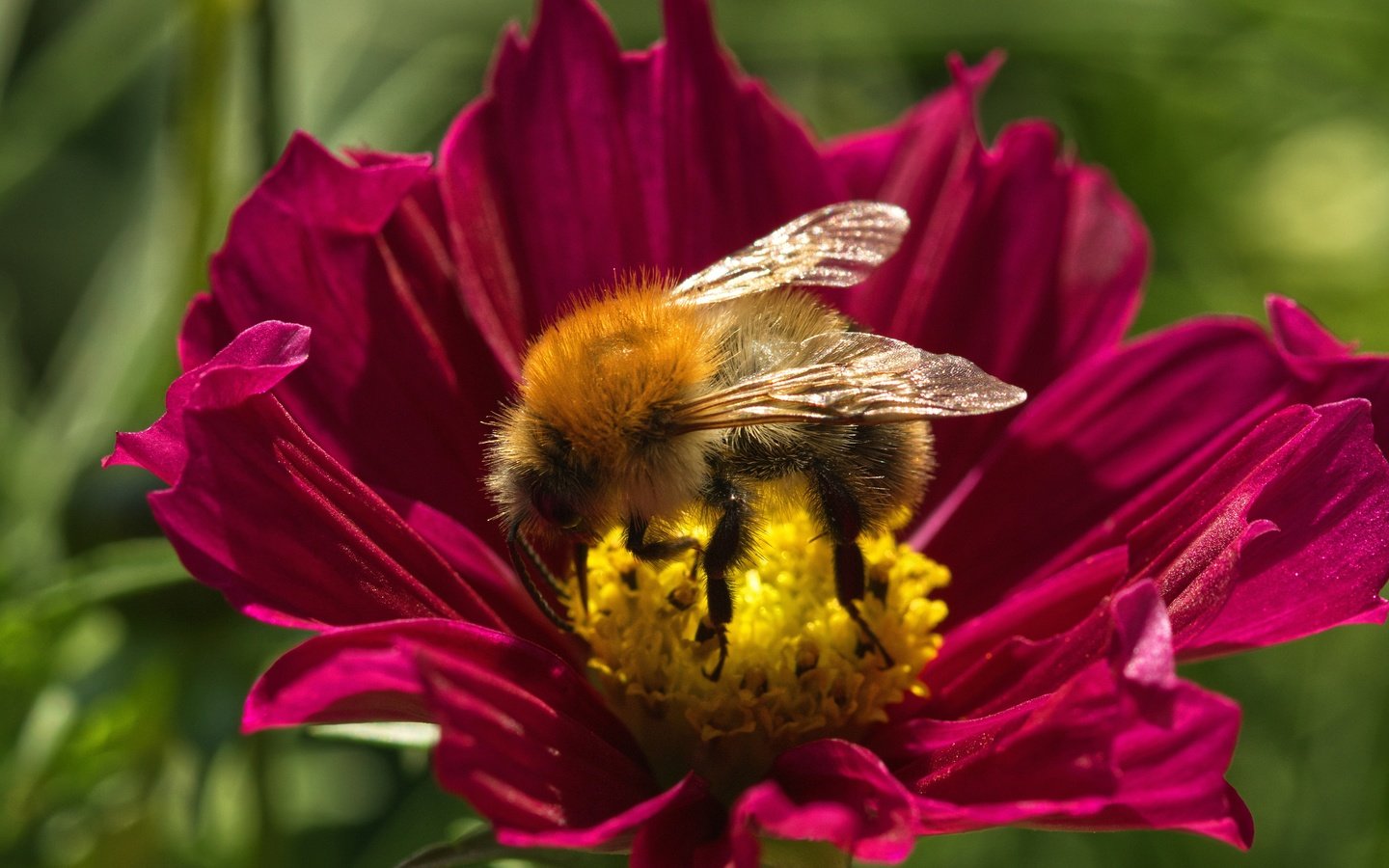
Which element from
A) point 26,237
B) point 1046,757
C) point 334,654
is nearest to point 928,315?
point 1046,757

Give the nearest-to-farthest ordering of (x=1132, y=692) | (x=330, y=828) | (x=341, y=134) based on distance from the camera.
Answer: (x=1132, y=692), (x=330, y=828), (x=341, y=134)

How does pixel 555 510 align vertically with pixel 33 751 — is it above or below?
above

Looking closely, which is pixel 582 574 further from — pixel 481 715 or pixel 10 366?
pixel 10 366

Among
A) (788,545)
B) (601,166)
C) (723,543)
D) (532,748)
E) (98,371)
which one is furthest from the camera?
(98,371)

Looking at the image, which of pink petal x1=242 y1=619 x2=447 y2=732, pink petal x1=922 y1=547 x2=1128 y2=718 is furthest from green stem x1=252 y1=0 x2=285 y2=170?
pink petal x1=922 y1=547 x2=1128 y2=718

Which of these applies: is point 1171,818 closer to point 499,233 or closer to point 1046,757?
point 1046,757

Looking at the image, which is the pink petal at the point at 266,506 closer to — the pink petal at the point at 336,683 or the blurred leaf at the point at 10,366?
the pink petal at the point at 336,683

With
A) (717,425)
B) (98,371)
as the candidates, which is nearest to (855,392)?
(717,425)

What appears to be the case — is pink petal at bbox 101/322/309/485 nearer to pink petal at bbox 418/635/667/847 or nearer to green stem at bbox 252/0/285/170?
pink petal at bbox 418/635/667/847
